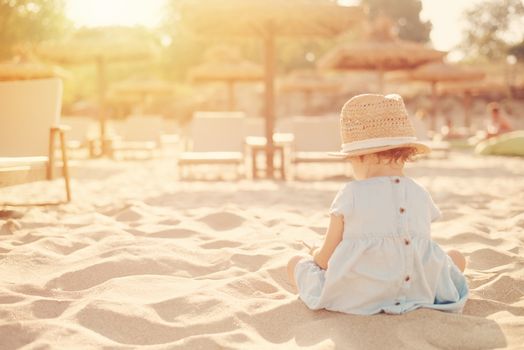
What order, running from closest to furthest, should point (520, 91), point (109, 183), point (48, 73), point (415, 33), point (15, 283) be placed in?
1. point (15, 283)
2. point (109, 183)
3. point (48, 73)
4. point (520, 91)
5. point (415, 33)

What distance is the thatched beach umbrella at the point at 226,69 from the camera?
45.8ft

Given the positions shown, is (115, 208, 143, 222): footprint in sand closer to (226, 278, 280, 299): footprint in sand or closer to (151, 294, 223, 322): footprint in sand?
(226, 278, 280, 299): footprint in sand

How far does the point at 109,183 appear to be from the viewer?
774cm

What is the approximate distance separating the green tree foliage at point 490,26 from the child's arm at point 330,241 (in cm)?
Answer: 4538

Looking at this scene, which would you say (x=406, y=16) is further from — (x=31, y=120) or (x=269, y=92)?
(x=31, y=120)

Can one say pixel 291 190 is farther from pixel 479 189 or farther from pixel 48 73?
pixel 48 73

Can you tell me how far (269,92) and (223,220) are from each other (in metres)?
4.85

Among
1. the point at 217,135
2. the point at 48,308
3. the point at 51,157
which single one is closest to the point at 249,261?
the point at 48,308

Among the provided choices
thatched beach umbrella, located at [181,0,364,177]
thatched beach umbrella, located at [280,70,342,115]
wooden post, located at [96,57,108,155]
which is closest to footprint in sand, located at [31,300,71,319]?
thatched beach umbrella, located at [181,0,364,177]

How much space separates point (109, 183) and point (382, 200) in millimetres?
6163

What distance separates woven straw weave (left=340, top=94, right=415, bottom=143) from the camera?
2.08 metres

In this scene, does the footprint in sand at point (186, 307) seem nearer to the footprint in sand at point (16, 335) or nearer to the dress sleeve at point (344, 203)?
the footprint in sand at point (16, 335)

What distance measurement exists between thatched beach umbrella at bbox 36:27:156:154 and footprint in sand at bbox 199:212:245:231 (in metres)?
9.13

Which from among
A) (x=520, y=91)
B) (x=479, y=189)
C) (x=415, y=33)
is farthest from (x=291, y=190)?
(x=415, y=33)
